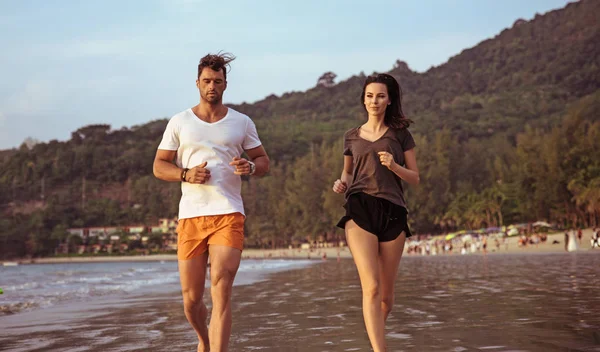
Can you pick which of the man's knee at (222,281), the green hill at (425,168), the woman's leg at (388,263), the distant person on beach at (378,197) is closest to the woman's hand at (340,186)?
the distant person on beach at (378,197)

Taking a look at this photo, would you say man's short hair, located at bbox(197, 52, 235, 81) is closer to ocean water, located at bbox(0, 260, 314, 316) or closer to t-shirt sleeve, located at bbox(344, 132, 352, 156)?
t-shirt sleeve, located at bbox(344, 132, 352, 156)

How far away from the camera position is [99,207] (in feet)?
498

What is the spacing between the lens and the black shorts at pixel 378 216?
16.5 ft

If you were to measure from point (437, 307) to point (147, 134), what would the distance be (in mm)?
185702

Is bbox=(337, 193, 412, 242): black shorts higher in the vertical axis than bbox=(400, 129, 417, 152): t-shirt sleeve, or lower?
lower

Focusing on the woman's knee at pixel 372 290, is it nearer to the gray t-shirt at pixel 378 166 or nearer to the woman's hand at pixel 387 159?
the gray t-shirt at pixel 378 166

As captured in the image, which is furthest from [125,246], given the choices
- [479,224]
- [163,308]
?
[163,308]

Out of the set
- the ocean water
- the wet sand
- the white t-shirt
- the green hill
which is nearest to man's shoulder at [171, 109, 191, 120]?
the white t-shirt

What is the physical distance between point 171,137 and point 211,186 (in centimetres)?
45

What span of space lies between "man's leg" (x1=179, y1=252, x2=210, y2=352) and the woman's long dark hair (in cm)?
156

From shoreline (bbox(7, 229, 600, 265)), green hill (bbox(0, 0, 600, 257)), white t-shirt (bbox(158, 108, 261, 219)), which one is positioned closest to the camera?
white t-shirt (bbox(158, 108, 261, 219))

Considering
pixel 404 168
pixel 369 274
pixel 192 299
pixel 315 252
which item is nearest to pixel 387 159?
pixel 404 168

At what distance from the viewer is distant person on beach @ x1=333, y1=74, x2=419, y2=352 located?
4984mm

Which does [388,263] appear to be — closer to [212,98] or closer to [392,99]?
[392,99]
